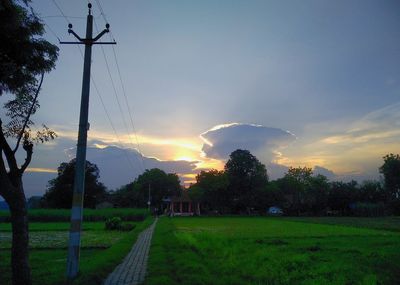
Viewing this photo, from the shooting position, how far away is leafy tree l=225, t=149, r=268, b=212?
10150 cm

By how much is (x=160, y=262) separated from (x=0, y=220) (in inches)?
2193

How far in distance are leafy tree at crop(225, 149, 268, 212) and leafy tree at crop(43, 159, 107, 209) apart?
108ft

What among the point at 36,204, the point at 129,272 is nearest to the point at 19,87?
the point at 129,272

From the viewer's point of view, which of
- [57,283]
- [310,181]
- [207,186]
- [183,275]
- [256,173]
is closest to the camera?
[57,283]

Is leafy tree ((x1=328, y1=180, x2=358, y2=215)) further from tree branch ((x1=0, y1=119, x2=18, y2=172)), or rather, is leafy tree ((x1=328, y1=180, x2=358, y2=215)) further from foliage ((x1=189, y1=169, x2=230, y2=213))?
tree branch ((x1=0, y1=119, x2=18, y2=172))

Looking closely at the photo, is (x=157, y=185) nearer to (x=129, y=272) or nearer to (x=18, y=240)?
(x=129, y=272)

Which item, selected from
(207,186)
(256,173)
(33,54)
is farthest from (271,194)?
(33,54)

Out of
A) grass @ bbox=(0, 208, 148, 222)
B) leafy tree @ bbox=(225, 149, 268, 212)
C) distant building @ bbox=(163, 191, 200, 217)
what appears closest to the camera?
grass @ bbox=(0, 208, 148, 222)

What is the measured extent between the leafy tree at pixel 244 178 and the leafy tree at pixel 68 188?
33069 millimetres

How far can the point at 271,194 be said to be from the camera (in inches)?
3989

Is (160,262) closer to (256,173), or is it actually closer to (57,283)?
(57,283)

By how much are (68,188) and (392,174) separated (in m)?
79.1

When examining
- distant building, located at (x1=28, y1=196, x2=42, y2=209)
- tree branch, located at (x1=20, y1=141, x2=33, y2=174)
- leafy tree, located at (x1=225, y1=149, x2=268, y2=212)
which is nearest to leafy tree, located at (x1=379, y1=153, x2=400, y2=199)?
leafy tree, located at (x1=225, y1=149, x2=268, y2=212)

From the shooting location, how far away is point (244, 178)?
10488cm
